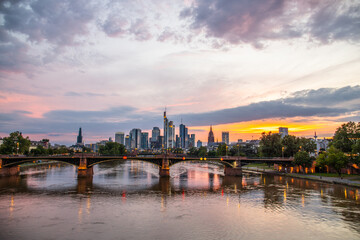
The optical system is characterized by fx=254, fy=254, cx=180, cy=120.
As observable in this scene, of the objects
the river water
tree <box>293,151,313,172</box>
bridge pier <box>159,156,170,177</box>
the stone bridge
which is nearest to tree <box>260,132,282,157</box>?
the stone bridge

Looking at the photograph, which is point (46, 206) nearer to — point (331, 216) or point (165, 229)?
point (165, 229)

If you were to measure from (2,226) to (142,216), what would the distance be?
17583 millimetres

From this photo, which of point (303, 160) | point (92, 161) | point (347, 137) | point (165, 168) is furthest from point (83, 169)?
point (347, 137)

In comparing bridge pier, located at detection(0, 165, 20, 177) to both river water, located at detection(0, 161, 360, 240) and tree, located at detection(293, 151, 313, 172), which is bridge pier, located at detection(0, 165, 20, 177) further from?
tree, located at detection(293, 151, 313, 172)

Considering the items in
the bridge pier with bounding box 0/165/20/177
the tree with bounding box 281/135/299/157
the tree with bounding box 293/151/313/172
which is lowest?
the bridge pier with bounding box 0/165/20/177

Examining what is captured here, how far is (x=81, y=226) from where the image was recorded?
32438mm

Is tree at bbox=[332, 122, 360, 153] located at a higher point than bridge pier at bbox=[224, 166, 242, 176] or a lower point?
higher

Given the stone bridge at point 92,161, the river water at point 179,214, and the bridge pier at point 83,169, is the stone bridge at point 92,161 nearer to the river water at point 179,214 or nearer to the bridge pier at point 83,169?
the bridge pier at point 83,169

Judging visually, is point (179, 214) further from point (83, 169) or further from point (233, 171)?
point (233, 171)

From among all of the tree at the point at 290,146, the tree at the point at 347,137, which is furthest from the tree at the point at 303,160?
the tree at the point at 290,146

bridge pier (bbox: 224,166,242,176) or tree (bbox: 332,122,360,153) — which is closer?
tree (bbox: 332,122,360,153)

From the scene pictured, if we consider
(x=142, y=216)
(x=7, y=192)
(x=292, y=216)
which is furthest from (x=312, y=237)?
(x=7, y=192)

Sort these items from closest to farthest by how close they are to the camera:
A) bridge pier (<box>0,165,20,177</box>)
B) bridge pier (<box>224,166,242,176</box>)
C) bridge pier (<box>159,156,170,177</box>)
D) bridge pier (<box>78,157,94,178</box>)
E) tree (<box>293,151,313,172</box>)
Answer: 1. bridge pier (<box>78,157,94,178</box>)
2. bridge pier (<box>0,165,20,177</box>)
3. tree (<box>293,151,313,172</box>)
4. bridge pier (<box>159,156,170,177</box>)
5. bridge pier (<box>224,166,242,176</box>)

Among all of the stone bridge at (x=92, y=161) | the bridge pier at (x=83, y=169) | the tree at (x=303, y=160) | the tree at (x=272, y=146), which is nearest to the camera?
the bridge pier at (x=83, y=169)
